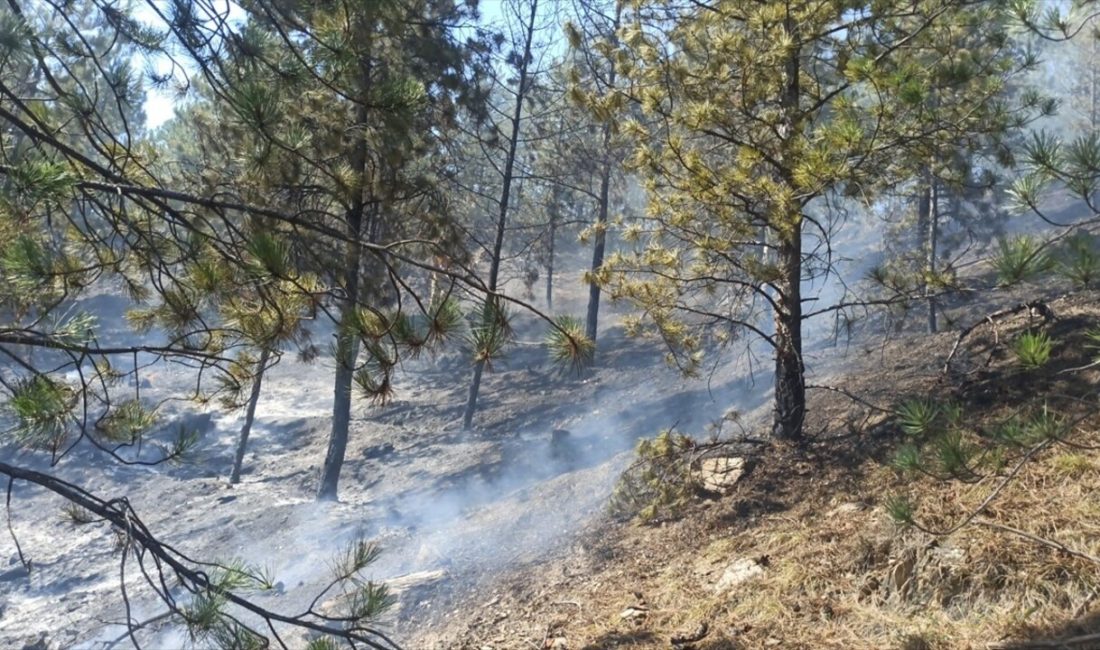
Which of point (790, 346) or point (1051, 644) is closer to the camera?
point (1051, 644)

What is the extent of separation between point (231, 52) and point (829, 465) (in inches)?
205

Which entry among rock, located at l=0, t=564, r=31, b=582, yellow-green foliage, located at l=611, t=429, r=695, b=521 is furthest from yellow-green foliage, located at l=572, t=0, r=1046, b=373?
rock, located at l=0, t=564, r=31, b=582

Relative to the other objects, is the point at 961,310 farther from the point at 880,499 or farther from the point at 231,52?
the point at 231,52

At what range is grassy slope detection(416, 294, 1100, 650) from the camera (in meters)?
4.32

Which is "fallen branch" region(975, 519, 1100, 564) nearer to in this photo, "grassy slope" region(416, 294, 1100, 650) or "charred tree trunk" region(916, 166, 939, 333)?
"grassy slope" region(416, 294, 1100, 650)

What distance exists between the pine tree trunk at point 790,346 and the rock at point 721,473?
1.61 ft

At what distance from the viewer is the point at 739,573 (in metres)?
5.52

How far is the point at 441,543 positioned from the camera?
36.5 ft

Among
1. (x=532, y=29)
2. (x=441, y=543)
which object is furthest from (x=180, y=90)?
(x=532, y=29)

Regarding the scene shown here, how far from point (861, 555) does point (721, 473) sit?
6.75ft

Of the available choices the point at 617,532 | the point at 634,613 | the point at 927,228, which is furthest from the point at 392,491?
the point at 927,228

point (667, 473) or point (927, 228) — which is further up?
point (927, 228)

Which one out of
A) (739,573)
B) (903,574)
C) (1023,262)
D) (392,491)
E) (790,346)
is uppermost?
(1023,262)

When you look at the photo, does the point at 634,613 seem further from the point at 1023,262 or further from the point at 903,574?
the point at 1023,262
